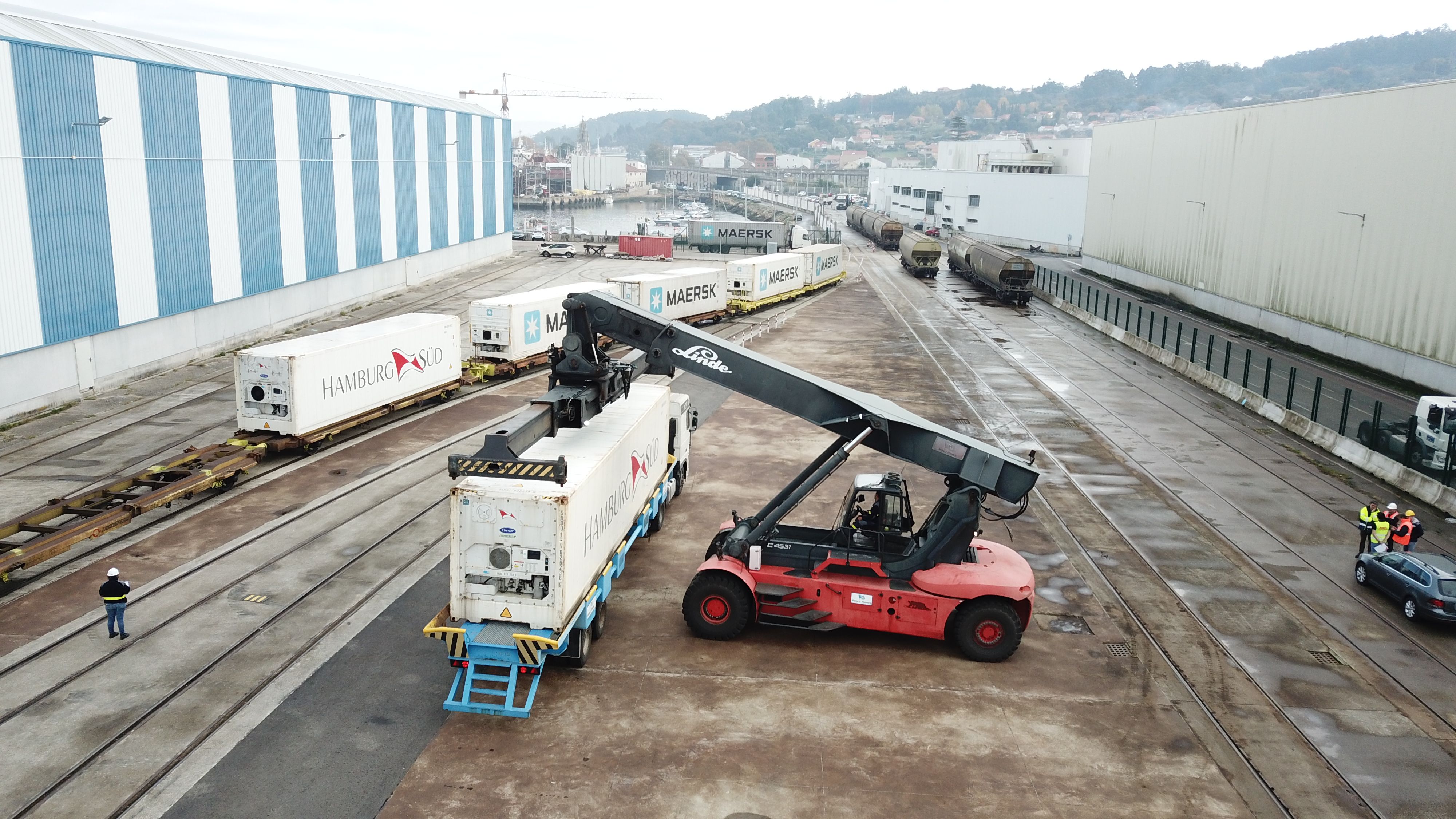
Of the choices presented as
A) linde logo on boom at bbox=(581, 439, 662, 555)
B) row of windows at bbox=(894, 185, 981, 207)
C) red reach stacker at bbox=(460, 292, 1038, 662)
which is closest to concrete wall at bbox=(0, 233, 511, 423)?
linde logo on boom at bbox=(581, 439, 662, 555)

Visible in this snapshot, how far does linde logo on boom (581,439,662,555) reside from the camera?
15594mm

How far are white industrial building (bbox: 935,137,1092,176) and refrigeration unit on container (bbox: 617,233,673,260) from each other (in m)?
44.9

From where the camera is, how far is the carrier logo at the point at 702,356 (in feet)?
55.2

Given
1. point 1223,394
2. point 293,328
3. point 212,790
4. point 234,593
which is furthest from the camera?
point 293,328

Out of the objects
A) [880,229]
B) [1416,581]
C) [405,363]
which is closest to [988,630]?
[1416,581]

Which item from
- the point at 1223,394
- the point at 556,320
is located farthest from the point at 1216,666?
the point at 556,320

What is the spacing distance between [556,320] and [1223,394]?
1043 inches

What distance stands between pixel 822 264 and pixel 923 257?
44.3 feet

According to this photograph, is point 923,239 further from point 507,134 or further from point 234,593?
point 234,593

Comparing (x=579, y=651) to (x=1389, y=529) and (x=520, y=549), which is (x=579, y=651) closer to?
(x=520, y=549)

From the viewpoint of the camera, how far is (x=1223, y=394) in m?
38.7

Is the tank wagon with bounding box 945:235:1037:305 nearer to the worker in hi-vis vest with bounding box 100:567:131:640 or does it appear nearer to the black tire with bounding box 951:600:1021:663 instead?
the black tire with bounding box 951:600:1021:663

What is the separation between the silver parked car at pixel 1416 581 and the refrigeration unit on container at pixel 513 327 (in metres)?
25.7

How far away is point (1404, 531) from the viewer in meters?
20.5
